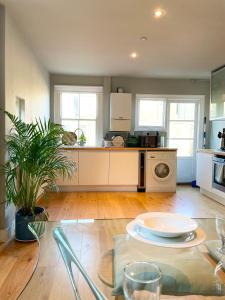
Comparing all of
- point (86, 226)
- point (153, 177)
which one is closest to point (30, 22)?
point (86, 226)

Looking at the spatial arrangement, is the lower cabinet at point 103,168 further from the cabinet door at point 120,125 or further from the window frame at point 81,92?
the window frame at point 81,92

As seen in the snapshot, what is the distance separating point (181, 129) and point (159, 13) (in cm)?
373

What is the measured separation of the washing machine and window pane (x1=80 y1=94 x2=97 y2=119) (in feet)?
5.40

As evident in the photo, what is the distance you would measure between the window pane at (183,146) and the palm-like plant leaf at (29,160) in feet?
12.7

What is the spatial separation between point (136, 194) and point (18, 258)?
9.58 feet

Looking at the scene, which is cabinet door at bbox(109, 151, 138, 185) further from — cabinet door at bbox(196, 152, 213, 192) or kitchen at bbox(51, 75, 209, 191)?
cabinet door at bbox(196, 152, 213, 192)

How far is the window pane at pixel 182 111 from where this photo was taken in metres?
6.07

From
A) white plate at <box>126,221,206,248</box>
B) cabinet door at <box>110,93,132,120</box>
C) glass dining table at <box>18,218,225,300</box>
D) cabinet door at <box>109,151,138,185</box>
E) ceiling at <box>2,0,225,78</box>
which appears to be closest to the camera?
white plate at <box>126,221,206,248</box>

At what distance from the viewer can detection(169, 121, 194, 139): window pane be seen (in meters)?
6.10

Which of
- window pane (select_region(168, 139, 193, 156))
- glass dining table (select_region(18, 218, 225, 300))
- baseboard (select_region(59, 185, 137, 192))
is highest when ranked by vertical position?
window pane (select_region(168, 139, 193, 156))

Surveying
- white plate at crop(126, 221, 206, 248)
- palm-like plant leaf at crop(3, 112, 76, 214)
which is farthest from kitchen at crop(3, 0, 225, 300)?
palm-like plant leaf at crop(3, 112, 76, 214)

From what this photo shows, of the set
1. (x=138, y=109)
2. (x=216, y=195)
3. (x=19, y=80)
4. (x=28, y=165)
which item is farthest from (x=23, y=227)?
(x=138, y=109)

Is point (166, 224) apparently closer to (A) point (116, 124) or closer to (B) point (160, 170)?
(B) point (160, 170)

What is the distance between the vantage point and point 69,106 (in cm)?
585
